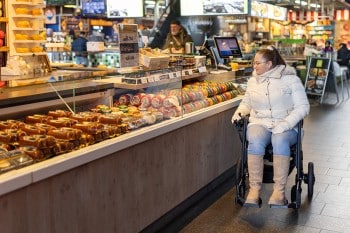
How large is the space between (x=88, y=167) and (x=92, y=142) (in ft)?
0.84

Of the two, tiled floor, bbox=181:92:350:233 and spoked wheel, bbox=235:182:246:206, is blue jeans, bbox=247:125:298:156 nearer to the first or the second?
spoked wheel, bbox=235:182:246:206

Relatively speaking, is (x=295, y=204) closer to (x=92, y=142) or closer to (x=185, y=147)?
(x=185, y=147)

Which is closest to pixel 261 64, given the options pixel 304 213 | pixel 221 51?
pixel 304 213

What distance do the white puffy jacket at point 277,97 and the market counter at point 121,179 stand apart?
0.57m

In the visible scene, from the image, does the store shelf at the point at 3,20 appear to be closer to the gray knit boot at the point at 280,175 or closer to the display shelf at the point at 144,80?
the display shelf at the point at 144,80

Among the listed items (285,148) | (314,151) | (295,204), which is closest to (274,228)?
(295,204)

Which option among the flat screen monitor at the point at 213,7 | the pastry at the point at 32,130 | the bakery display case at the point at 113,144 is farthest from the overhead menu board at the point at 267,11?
the pastry at the point at 32,130

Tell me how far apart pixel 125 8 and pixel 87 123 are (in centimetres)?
510

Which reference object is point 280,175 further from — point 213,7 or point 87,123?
point 213,7

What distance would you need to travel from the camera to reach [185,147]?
174 inches

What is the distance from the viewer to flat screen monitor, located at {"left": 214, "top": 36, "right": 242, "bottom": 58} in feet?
20.7

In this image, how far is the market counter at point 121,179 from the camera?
2719mm

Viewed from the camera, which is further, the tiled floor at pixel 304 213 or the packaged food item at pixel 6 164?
the tiled floor at pixel 304 213

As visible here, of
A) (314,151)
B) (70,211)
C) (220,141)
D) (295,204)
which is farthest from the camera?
(314,151)
